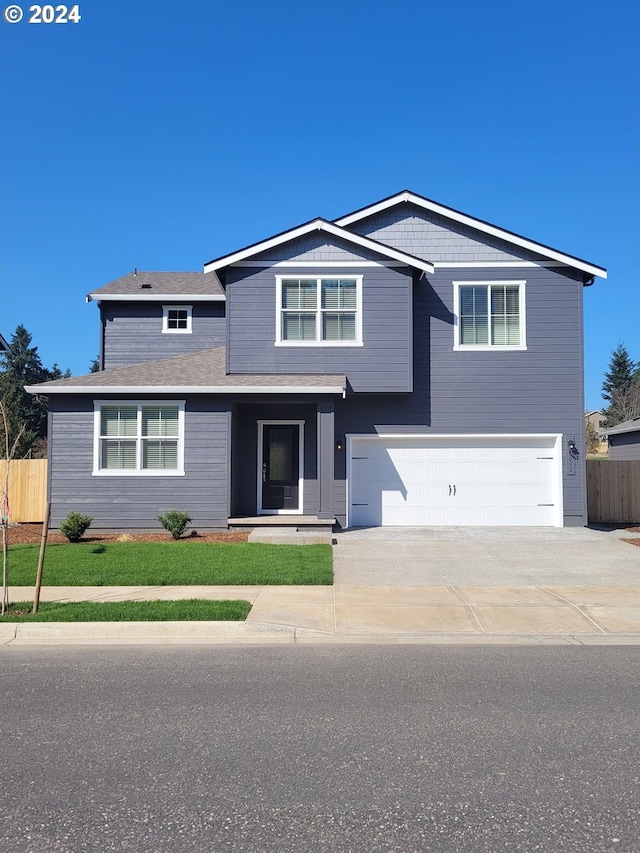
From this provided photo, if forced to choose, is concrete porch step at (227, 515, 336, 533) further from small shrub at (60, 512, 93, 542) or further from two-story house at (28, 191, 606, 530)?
small shrub at (60, 512, 93, 542)

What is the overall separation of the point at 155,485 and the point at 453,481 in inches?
292

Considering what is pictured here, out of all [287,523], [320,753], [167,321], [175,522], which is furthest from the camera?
[167,321]

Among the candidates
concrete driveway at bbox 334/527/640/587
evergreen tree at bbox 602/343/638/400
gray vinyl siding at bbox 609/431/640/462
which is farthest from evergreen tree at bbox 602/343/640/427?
concrete driveway at bbox 334/527/640/587

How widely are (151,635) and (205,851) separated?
453 centimetres

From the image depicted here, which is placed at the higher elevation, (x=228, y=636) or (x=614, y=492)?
(x=614, y=492)

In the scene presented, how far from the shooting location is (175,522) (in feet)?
48.3

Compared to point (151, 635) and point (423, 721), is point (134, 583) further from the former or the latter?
point (423, 721)

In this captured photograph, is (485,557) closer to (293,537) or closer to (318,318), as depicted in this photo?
(293,537)

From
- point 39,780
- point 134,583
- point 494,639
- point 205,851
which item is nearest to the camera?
point 205,851

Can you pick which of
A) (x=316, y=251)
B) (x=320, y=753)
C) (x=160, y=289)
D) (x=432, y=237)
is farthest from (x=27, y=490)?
(x=320, y=753)

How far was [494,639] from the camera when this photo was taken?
7.59 m

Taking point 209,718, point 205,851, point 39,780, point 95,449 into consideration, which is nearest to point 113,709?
point 209,718

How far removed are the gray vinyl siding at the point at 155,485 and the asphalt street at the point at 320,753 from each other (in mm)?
9202

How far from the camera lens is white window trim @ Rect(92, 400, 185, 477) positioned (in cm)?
1614
